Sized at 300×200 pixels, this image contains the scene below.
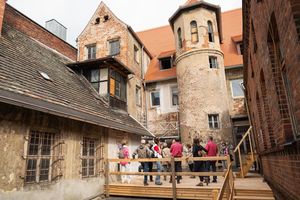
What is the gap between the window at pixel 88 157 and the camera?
9.75 m

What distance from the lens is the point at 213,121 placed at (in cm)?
1738

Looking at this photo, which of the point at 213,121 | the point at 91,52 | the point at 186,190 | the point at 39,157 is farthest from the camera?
the point at 91,52

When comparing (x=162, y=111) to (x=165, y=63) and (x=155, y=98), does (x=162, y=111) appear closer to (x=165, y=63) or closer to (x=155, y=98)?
(x=155, y=98)

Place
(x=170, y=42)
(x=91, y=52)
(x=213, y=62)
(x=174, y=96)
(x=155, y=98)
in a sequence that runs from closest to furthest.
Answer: (x=213, y=62) → (x=91, y=52) → (x=174, y=96) → (x=155, y=98) → (x=170, y=42)

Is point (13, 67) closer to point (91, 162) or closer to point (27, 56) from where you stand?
point (27, 56)

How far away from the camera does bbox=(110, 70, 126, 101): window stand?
14.5 m

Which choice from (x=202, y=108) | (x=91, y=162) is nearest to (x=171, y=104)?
(x=202, y=108)

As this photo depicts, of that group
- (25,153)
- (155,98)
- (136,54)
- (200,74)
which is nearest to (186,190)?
(25,153)

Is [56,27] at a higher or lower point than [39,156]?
higher

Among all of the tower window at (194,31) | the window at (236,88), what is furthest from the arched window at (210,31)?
the window at (236,88)

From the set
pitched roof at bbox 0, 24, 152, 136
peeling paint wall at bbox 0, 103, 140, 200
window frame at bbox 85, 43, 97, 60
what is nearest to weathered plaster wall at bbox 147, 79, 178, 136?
window frame at bbox 85, 43, 97, 60

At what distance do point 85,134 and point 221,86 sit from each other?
463 inches

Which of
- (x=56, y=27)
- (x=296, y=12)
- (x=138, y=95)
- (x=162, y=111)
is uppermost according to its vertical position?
(x=56, y=27)

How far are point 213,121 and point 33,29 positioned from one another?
46.1ft
